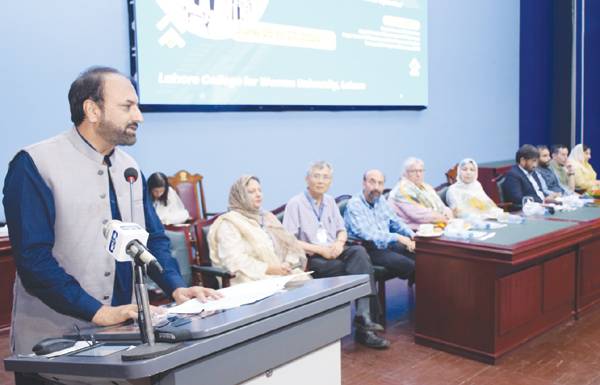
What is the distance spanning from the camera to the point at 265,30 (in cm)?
508

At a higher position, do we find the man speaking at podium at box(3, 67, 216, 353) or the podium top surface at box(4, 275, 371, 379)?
the man speaking at podium at box(3, 67, 216, 353)

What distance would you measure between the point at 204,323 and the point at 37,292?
502 mm

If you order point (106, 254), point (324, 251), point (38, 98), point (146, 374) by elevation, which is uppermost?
point (38, 98)

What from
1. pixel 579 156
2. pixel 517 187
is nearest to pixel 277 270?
pixel 517 187

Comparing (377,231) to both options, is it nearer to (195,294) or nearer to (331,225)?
(331,225)

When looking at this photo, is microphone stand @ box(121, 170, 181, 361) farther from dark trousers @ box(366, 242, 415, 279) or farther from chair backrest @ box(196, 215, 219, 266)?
dark trousers @ box(366, 242, 415, 279)

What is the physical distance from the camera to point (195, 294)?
1577 mm

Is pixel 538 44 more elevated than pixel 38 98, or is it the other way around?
pixel 538 44

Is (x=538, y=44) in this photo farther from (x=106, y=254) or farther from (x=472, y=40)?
(x=106, y=254)

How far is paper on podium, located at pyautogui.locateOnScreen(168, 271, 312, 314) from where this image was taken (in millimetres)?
1420

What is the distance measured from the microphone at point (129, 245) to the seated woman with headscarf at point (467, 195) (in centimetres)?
408

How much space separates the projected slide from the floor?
7.32 ft

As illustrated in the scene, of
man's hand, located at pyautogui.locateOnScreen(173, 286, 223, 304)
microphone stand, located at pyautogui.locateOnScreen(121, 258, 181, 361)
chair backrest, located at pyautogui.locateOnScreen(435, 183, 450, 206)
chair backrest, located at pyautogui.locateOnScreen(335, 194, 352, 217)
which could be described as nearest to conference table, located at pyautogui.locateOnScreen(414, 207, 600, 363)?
chair backrest, located at pyautogui.locateOnScreen(335, 194, 352, 217)

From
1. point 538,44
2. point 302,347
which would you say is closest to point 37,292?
point 302,347
